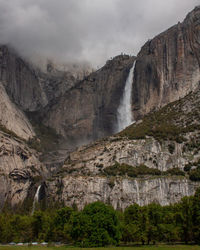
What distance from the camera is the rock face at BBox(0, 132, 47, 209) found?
537ft

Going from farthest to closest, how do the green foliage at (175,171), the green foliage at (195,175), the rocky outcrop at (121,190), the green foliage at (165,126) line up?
the green foliage at (165,126)
the green foliage at (175,171)
the rocky outcrop at (121,190)
the green foliage at (195,175)

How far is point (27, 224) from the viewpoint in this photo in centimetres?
9275

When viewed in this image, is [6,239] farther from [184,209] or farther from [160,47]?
[160,47]

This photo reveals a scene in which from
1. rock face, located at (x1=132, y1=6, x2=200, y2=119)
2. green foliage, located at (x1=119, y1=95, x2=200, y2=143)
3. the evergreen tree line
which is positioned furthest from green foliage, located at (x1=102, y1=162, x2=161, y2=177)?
rock face, located at (x1=132, y1=6, x2=200, y2=119)

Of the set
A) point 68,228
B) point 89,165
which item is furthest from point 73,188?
point 68,228

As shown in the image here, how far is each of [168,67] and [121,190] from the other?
80.5 m

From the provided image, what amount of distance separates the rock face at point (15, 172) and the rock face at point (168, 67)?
→ 58990mm

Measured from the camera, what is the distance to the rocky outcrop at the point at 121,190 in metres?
118

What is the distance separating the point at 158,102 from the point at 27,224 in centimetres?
10582

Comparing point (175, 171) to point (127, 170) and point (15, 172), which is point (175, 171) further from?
point (15, 172)

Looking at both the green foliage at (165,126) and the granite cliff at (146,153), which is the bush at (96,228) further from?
the green foliage at (165,126)

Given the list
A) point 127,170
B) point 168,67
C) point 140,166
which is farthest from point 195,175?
point 168,67

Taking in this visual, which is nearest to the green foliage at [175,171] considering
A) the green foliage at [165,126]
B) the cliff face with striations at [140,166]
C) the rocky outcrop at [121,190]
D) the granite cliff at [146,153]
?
the cliff face with striations at [140,166]

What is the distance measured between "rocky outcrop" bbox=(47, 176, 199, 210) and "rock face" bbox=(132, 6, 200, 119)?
2418 inches
